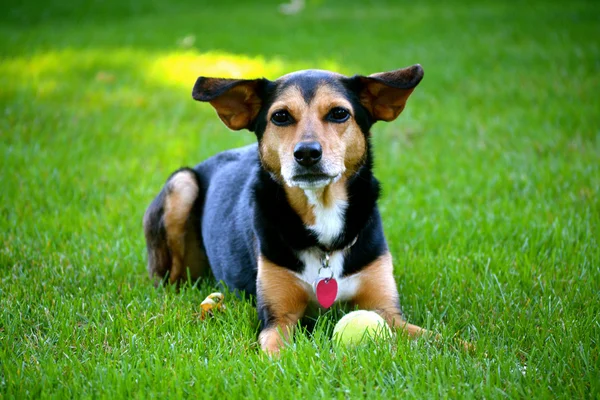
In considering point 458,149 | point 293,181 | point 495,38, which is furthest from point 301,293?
point 495,38

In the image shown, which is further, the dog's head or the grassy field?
the dog's head

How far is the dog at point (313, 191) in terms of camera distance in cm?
383

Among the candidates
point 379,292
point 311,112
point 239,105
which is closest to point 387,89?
point 311,112

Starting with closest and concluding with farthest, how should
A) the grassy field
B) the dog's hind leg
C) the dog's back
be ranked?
the grassy field → the dog's back → the dog's hind leg

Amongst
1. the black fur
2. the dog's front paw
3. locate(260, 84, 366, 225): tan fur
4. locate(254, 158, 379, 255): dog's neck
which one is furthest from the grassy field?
locate(260, 84, 366, 225): tan fur

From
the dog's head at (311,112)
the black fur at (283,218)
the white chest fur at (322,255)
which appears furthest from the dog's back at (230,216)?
the white chest fur at (322,255)

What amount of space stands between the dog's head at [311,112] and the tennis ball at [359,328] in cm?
76

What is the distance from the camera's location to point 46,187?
661 centimetres

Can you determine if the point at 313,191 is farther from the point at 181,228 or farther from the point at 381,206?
the point at 381,206

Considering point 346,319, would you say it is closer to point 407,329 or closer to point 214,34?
point 407,329

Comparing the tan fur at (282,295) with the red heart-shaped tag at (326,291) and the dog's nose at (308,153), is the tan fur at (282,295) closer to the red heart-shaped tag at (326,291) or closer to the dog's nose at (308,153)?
the red heart-shaped tag at (326,291)

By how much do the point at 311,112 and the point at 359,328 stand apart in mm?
1255

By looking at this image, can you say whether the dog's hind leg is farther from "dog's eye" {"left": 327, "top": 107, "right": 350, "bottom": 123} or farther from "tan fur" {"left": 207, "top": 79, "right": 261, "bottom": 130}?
"dog's eye" {"left": 327, "top": 107, "right": 350, "bottom": 123}

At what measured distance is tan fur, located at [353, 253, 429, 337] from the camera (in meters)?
3.91
